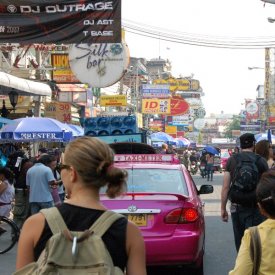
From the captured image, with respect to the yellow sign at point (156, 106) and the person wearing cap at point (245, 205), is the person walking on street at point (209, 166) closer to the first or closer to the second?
the yellow sign at point (156, 106)

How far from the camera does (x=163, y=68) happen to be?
401 feet

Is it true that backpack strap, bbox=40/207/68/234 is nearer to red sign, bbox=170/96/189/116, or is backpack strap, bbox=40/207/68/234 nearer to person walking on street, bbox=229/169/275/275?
person walking on street, bbox=229/169/275/275

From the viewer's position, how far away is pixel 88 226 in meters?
2.82

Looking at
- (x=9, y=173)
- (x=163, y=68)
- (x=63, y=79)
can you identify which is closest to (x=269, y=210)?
(x=9, y=173)

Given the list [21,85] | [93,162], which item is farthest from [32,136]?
[93,162]

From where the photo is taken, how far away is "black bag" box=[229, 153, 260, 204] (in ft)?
22.7

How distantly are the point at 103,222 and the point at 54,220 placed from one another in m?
0.21

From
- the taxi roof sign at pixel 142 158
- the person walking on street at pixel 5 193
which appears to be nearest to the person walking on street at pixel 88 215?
the taxi roof sign at pixel 142 158

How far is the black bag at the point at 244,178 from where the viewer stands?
6.91m

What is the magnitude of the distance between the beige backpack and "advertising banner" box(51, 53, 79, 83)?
24.0m

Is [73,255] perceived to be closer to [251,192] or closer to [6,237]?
[251,192]

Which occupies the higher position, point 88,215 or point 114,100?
point 114,100

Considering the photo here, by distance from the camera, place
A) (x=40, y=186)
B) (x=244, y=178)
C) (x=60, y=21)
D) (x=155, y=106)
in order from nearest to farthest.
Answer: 1. (x=244, y=178)
2. (x=40, y=186)
3. (x=60, y=21)
4. (x=155, y=106)

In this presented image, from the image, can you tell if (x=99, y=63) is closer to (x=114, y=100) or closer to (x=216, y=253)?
(x=216, y=253)
